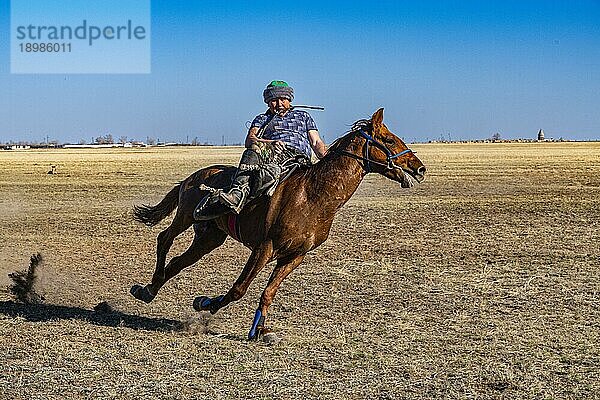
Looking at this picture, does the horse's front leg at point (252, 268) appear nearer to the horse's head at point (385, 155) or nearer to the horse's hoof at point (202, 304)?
the horse's hoof at point (202, 304)

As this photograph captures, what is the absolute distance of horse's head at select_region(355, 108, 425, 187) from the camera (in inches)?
342

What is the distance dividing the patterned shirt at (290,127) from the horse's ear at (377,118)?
0.71 meters

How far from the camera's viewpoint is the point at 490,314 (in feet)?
33.0

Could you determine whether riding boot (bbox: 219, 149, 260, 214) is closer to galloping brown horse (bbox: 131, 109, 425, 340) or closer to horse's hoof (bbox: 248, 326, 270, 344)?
galloping brown horse (bbox: 131, 109, 425, 340)

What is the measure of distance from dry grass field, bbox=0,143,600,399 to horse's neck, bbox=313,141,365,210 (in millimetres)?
1412

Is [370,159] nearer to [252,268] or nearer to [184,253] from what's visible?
[252,268]

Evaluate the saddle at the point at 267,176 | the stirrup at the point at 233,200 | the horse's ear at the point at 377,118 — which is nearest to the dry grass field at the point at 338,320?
the stirrup at the point at 233,200

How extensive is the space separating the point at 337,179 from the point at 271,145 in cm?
76

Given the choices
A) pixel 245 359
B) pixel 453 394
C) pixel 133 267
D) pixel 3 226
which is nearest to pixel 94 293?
pixel 133 267

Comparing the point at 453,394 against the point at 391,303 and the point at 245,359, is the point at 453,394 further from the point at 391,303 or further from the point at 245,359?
the point at 391,303

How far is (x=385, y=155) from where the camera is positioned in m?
8.69

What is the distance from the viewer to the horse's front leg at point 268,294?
28.6 ft

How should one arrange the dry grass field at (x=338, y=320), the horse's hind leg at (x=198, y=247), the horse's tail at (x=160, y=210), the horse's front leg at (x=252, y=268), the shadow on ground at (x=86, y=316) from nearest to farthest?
1. the dry grass field at (x=338, y=320)
2. the horse's front leg at (x=252, y=268)
3. the shadow on ground at (x=86, y=316)
4. the horse's hind leg at (x=198, y=247)
5. the horse's tail at (x=160, y=210)

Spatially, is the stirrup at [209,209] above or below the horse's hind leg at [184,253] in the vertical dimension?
above
